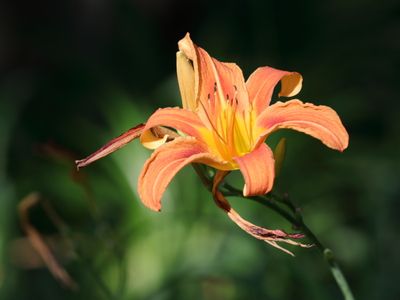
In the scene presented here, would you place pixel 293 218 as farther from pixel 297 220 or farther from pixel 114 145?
pixel 114 145

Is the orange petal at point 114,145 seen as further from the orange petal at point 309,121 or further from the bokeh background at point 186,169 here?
the bokeh background at point 186,169

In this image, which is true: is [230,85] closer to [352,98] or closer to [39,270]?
[39,270]

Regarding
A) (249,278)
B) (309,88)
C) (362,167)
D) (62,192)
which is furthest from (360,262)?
(62,192)

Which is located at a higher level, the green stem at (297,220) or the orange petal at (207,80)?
the orange petal at (207,80)

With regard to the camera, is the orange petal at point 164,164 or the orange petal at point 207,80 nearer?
the orange petal at point 164,164

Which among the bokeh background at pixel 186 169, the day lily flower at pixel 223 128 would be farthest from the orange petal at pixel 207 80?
the bokeh background at pixel 186 169

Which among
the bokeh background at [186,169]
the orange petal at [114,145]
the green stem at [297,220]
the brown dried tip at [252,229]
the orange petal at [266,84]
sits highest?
the orange petal at [114,145]

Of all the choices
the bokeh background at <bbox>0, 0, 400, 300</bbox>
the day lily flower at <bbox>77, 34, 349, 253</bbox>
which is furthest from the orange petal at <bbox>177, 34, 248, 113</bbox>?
the bokeh background at <bbox>0, 0, 400, 300</bbox>
